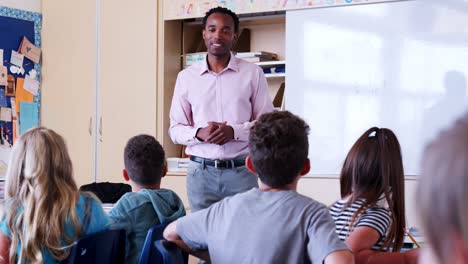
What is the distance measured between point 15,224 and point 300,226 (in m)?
0.85

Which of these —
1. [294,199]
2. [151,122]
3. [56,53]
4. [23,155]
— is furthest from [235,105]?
[56,53]

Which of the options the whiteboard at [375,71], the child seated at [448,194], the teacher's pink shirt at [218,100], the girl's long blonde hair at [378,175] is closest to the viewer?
the child seated at [448,194]

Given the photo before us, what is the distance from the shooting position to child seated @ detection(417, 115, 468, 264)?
0.45m

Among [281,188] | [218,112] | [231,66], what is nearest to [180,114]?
[218,112]

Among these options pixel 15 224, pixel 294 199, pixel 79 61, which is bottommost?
pixel 15 224

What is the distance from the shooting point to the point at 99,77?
15.6 ft

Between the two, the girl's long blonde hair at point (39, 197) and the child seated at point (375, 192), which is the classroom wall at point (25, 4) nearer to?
the girl's long blonde hair at point (39, 197)

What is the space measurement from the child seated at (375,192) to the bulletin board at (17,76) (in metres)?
3.51

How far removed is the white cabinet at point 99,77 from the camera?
15.1 ft

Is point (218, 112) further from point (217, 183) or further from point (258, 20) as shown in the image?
point (258, 20)

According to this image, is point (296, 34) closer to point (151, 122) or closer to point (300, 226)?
point (151, 122)

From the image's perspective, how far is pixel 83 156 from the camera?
480 centimetres

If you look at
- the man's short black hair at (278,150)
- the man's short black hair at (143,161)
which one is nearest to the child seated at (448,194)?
the man's short black hair at (278,150)

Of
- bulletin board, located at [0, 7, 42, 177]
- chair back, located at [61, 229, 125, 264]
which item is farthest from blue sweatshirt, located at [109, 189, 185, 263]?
bulletin board, located at [0, 7, 42, 177]
